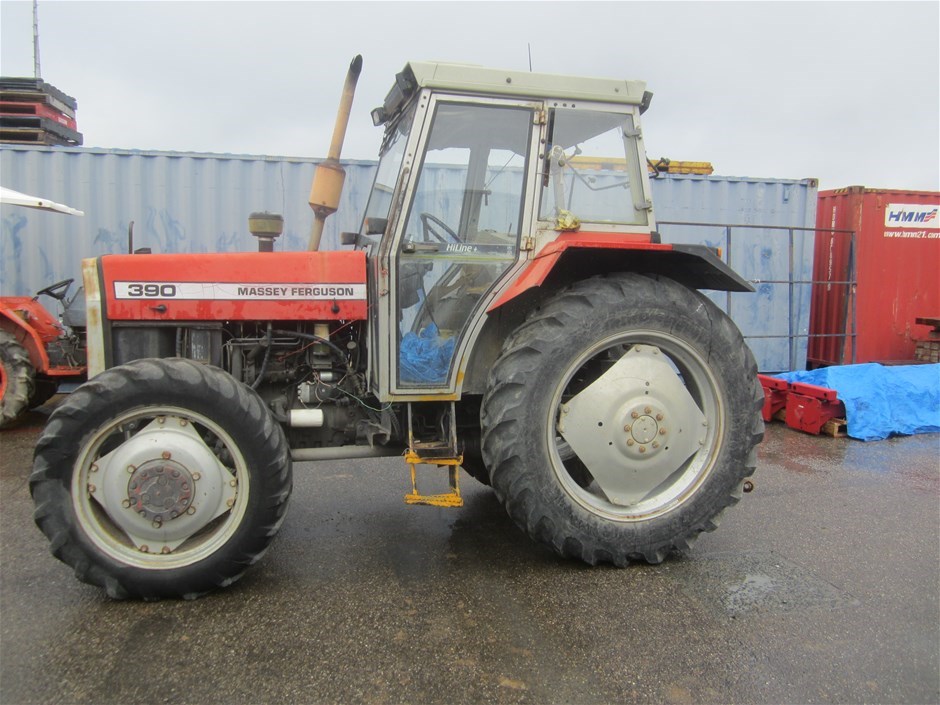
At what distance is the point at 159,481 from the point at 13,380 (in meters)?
4.16

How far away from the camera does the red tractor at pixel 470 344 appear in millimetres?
2852

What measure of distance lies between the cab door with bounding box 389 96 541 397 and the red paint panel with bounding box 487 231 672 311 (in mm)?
148

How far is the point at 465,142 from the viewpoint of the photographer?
131 inches

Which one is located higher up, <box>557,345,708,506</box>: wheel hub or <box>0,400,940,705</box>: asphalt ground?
<box>557,345,708,506</box>: wheel hub

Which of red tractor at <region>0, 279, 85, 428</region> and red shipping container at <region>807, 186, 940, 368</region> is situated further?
red shipping container at <region>807, 186, 940, 368</region>

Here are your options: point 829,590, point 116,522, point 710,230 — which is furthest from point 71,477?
point 710,230

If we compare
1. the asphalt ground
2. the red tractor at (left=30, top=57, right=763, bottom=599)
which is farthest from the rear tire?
the red tractor at (left=30, top=57, right=763, bottom=599)

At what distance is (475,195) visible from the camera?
11.2 ft

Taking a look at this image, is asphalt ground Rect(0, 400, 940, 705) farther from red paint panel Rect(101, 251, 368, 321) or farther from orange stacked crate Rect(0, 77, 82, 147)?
orange stacked crate Rect(0, 77, 82, 147)

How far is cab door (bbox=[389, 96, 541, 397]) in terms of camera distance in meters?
3.13

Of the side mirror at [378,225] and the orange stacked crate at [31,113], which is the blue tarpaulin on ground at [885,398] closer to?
the side mirror at [378,225]

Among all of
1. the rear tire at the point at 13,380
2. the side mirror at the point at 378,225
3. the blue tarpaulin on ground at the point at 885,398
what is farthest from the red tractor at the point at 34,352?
the blue tarpaulin on ground at the point at 885,398

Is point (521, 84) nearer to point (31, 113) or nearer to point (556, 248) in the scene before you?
point (556, 248)

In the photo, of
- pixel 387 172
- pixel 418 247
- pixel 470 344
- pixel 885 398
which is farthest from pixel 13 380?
pixel 885 398
